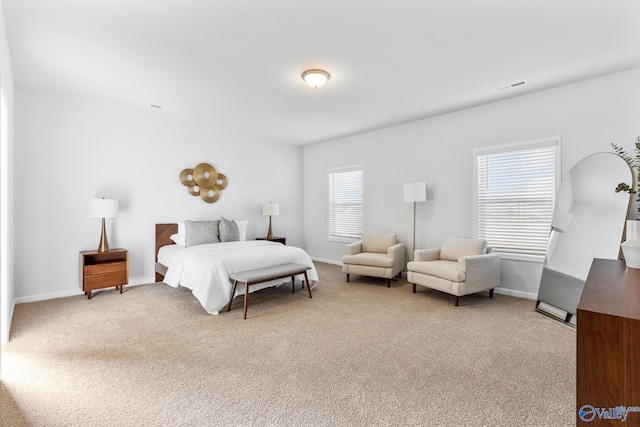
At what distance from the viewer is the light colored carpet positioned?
189 cm

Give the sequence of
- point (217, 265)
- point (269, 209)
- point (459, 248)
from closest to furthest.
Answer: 1. point (217, 265)
2. point (459, 248)
3. point (269, 209)

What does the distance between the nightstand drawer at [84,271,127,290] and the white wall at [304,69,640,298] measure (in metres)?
3.82

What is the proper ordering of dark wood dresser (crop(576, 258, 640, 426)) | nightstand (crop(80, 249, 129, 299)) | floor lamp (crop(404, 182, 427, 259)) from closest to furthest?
dark wood dresser (crop(576, 258, 640, 426))
nightstand (crop(80, 249, 129, 299))
floor lamp (crop(404, 182, 427, 259))

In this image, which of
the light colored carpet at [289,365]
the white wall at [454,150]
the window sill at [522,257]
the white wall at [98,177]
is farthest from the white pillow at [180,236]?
the window sill at [522,257]

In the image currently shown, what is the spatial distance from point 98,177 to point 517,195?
19.2 feet

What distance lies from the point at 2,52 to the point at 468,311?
16.5ft

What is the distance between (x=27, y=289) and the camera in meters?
4.06

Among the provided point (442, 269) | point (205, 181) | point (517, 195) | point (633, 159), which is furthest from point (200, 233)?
point (633, 159)

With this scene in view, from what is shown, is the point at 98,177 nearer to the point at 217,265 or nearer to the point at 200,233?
the point at 200,233

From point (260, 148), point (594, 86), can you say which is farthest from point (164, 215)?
point (594, 86)

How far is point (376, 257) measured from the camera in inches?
197

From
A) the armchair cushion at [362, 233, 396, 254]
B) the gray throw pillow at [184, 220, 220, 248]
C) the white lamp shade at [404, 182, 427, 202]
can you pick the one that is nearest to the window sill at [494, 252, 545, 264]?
the white lamp shade at [404, 182, 427, 202]

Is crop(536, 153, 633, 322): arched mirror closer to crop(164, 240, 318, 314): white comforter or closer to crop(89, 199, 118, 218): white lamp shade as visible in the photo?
crop(164, 240, 318, 314): white comforter

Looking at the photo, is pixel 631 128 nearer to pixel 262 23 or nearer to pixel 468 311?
pixel 468 311
